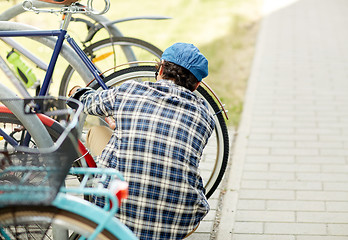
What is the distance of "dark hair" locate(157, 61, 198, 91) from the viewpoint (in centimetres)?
263

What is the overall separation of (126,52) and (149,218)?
1.96 m

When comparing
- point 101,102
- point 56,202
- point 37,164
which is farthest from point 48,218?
point 101,102

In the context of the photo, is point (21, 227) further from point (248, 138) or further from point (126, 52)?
point (248, 138)

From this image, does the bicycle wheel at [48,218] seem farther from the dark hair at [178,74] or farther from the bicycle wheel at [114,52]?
the bicycle wheel at [114,52]

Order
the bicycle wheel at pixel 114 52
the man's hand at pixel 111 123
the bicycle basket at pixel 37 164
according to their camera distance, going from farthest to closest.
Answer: the bicycle wheel at pixel 114 52 < the man's hand at pixel 111 123 < the bicycle basket at pixel 37 164

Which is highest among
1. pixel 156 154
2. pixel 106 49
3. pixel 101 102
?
pixel 106 49

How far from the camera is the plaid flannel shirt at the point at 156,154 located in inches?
96.0

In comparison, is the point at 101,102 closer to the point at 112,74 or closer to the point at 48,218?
the point at 112,74

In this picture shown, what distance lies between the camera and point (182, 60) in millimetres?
2615

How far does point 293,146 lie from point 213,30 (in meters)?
4.53

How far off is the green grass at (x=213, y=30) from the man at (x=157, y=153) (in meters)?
2.58

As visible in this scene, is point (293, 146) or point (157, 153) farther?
point (293, 146)

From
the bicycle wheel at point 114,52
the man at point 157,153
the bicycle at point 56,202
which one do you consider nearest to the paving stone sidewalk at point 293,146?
the man at point 157,153

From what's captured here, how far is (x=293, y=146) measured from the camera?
4695mm
